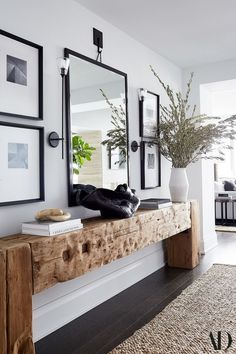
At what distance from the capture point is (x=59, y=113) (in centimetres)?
253

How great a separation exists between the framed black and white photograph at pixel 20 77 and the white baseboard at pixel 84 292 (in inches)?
48.4

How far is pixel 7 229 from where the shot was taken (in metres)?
2.12

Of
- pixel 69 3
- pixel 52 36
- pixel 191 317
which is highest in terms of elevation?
pixel 69 3

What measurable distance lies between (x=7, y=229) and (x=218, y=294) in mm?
1875


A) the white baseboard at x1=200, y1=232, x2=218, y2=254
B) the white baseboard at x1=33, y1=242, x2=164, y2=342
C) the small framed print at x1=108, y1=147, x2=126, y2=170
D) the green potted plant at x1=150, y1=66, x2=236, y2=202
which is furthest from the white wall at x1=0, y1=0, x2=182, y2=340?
the white baseboard at x1=200, y1=232, x2=218, y2=254

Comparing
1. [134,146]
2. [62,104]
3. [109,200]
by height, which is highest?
[62,104]

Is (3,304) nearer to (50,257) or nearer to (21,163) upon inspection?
(50,257)

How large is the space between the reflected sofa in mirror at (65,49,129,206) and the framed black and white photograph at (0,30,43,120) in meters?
0.31

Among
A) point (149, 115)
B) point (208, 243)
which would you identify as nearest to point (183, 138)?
point (149, 115)

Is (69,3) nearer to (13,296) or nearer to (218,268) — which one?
(13,296)

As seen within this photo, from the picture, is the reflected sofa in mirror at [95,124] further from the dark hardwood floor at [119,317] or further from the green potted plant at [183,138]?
the dark hardwood floor at [119,317]

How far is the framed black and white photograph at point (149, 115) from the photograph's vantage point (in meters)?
3.59

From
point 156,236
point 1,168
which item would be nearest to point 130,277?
point 156,236

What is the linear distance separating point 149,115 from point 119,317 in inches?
83.0
